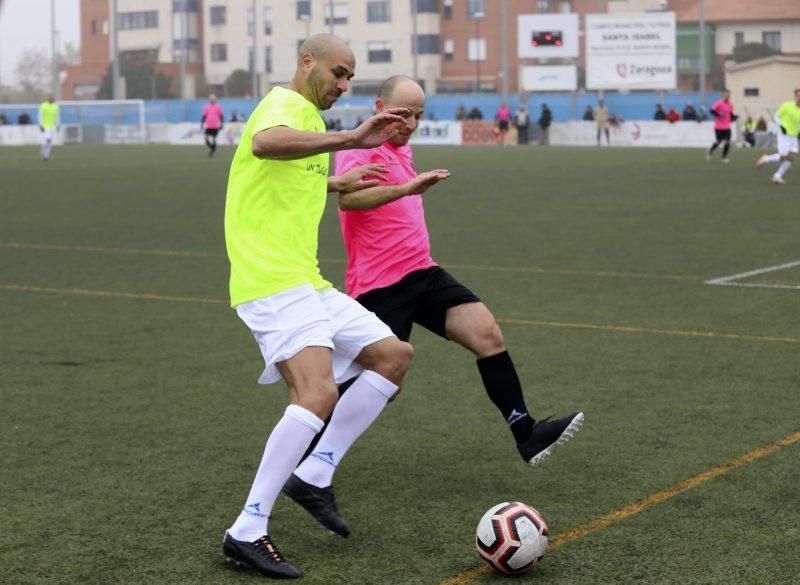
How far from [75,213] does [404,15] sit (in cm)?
7960

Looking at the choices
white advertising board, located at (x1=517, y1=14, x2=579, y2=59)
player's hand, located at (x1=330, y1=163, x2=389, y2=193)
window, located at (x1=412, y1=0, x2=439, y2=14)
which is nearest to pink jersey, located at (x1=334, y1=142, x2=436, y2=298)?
player's hand, located at (x1=330, y1=163, x2=389, y2=193)

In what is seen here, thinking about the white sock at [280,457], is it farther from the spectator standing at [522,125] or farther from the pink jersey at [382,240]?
the spectator standing at [522,125]

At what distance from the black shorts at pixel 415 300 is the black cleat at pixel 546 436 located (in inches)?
24.5

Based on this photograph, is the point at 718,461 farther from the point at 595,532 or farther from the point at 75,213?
the point at 75,213


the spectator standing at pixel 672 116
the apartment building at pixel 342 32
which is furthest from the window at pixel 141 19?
the spectator standing at pixel 672 116

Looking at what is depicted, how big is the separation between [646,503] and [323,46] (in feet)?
7.43

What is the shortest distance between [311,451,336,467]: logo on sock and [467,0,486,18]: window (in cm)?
9656

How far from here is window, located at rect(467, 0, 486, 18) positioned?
100688 mm

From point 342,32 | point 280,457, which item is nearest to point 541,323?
point 280,457

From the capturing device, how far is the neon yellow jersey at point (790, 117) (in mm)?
27000

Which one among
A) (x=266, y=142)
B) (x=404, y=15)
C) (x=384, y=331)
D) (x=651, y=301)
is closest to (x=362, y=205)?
(x=384, y=331)

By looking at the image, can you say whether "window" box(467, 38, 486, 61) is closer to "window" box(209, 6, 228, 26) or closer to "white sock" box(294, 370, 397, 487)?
"window" box(209, 6, 228, 26)

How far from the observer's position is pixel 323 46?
5047mm

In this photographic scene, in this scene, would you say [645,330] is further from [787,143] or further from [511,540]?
[787,143]
